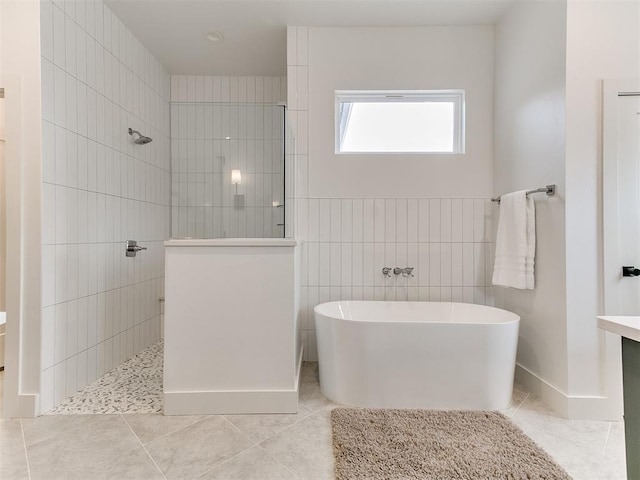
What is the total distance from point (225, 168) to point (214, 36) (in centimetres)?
137

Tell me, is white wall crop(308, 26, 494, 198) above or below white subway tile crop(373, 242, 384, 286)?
above

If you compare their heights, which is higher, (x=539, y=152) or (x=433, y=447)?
(x=539, y=152)

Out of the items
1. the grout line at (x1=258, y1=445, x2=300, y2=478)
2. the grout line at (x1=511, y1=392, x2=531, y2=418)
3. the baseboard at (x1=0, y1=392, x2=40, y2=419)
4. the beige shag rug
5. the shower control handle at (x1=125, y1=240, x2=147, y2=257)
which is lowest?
the grout line at (x1=258, y1=445, x2=300, y2=478)

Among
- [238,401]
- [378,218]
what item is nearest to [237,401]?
[238,401]

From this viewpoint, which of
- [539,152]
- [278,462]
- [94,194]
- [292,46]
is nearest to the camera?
[278,462]

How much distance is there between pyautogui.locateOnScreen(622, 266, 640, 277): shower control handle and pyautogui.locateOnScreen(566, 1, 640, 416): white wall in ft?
0.37

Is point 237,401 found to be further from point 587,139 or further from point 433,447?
point 587,139

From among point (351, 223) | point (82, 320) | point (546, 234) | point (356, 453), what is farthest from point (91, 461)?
point (546, 234)

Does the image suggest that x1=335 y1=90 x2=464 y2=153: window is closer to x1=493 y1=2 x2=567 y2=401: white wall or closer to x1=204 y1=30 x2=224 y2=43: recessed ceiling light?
x1=493 y1=2 x2=567 y2=401: white wall

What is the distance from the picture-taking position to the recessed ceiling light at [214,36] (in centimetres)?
261

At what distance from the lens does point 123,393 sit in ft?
6.63

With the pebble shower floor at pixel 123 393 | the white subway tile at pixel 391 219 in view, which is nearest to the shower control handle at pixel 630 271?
the white subway tile at pixel 391 219

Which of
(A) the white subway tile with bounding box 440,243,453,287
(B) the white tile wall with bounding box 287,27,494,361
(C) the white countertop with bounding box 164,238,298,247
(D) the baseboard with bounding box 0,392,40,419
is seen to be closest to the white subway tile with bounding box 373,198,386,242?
(B) the white tile wall with bounding box 287,27,494,361

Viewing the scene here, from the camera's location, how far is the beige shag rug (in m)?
1.32
